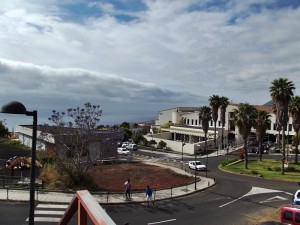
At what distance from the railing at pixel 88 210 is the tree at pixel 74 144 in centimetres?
2987

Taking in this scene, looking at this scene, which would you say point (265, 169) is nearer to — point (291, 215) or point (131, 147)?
point (131, 147)

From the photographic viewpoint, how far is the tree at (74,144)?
37688 millimetres

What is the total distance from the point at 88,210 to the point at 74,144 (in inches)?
1335

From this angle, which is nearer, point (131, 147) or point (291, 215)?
point (291, 215)

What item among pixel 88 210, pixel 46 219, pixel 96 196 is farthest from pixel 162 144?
pixel 88 210

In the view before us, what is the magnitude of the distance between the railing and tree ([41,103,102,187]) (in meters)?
29.9

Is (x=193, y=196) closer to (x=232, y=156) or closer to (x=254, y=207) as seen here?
(x=254, y=207)

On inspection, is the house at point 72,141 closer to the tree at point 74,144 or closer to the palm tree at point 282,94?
the tree at point 74,144

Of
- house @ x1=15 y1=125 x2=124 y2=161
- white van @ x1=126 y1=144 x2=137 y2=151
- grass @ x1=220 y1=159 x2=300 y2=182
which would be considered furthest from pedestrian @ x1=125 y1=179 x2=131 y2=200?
white van @ x1=126 y1=144 x2=137 y2=151

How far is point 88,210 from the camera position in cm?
666

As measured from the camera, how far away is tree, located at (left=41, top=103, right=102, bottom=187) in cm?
3769

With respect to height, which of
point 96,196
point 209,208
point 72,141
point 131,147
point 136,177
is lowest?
point 209,208

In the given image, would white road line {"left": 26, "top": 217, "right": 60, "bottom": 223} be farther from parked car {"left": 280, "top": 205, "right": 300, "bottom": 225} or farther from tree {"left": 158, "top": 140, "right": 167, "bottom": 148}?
tree {"left": 158, "top": 140, "right": 167, "bottom": 148}

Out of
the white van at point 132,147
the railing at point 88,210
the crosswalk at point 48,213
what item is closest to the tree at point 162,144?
the white van at point 132,147
